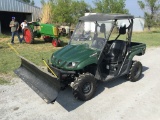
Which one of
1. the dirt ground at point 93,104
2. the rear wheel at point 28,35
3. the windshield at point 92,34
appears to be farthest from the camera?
the rear wheel at point 28,35

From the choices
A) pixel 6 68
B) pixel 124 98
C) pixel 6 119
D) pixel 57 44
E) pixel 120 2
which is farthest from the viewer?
pixel 120 2

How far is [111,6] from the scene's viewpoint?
2472cm

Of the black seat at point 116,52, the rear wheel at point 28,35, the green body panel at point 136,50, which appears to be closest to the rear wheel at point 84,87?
the black seat at point 116,52

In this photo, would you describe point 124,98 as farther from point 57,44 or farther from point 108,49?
point 57,44

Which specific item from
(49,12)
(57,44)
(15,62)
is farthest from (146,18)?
(15,62)

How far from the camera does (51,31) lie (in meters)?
12.7

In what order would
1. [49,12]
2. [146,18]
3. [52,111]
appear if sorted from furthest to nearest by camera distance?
[146,18] → [49,12] → [52,111]

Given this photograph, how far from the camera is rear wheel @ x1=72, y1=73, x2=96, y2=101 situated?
4793 mm

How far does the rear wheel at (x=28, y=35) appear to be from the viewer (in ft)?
43.2

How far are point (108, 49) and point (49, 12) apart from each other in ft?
42.7

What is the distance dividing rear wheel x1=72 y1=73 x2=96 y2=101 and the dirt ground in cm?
17

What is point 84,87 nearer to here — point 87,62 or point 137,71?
point 87,62

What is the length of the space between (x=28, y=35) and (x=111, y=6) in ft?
46.2

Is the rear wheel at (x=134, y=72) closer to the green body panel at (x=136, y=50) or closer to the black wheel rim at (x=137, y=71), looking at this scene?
the black wheel rim at (x=137, y=71)
